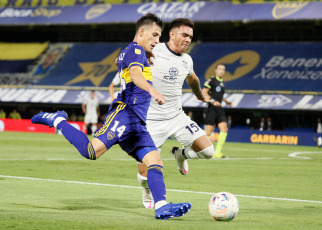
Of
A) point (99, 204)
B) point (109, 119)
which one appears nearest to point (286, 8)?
point (99, 204)

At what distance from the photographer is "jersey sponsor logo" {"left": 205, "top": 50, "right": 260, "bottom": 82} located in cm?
3894

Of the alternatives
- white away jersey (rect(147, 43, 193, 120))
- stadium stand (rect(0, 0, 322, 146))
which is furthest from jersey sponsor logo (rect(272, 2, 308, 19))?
white away jersey (rect(147, 43, 193, 120))

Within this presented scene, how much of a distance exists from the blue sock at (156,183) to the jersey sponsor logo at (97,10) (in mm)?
37737

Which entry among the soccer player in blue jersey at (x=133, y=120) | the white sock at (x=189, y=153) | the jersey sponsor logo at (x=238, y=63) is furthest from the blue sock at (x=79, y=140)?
the jersey sponsor logo at (x=238, y=63)

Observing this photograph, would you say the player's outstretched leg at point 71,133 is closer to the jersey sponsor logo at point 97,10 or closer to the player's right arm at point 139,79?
the player's right arm at point 139,79

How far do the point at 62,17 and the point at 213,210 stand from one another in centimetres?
3936

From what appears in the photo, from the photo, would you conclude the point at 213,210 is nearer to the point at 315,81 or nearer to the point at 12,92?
the point at 315,81

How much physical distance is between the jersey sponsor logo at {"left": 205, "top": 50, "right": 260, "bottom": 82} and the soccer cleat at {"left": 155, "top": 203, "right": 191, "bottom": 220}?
32346 millimetres

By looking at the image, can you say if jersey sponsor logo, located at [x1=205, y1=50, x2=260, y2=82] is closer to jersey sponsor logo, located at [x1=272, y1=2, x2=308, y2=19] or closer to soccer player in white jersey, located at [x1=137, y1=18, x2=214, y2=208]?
jersey sponsor logo, located at [x1=272, y1=2, x2=308, y2=19]

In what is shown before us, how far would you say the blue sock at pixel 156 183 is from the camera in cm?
667

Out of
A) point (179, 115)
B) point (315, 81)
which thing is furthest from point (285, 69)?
point (179, 115)

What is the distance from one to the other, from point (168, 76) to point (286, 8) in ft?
95.0

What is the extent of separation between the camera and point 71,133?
7281mm

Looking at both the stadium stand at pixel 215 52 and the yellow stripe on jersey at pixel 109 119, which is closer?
the yellow stripe on jersey at pixel 109 119
